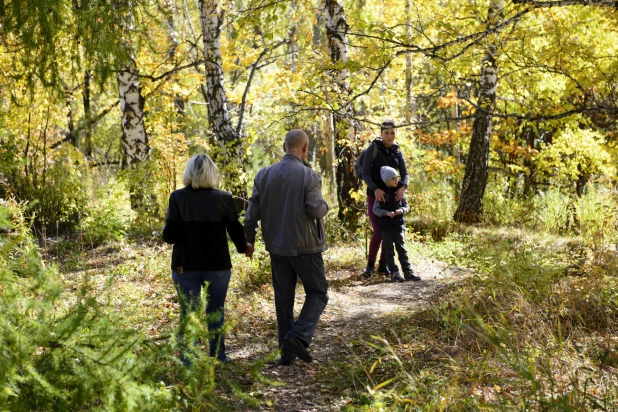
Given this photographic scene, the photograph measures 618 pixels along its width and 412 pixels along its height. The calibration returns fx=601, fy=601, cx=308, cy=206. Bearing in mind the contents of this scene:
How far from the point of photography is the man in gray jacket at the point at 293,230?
485cm

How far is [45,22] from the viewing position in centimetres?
428

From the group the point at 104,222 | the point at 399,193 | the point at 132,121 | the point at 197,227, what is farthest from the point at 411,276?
the point at 132,121

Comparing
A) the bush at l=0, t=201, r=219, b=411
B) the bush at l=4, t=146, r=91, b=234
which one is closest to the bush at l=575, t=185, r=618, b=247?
the bush at l=0, t=201, r=219, b=411

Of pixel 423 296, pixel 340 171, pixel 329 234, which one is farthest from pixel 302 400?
pixel 340 171

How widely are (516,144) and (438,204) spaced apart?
10.1 feet

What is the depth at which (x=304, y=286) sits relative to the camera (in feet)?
16.5

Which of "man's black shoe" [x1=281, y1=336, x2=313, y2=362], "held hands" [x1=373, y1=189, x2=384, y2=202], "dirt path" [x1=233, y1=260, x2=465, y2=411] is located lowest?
"dirt path" [x1=233, y1=260, x2=465, y2=411]

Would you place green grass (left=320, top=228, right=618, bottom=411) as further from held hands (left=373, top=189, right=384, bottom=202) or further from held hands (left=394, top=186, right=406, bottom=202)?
held hands (left=373, top=189, right=384, bottom=202)

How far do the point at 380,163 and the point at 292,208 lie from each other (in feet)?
10.1

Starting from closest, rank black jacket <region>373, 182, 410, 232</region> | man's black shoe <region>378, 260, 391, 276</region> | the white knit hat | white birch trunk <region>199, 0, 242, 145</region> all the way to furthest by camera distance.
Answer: the white knit hat, black jacket <region>373, 182, 410, 232</region>, man's black shoe <region>378, 260, 391, 276</region>, white birch trunk <region>199, 0, 242, 145</region>

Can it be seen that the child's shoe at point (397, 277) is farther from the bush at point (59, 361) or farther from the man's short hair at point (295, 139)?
the bush at point (59, 361)

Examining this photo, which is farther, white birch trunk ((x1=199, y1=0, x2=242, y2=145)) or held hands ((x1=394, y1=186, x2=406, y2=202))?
white birch trunk ((x1=199, y1=0, x2=242, y2=145))

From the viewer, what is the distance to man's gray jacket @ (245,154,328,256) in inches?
191

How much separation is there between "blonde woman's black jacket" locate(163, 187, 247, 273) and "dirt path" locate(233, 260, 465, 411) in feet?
3.51
